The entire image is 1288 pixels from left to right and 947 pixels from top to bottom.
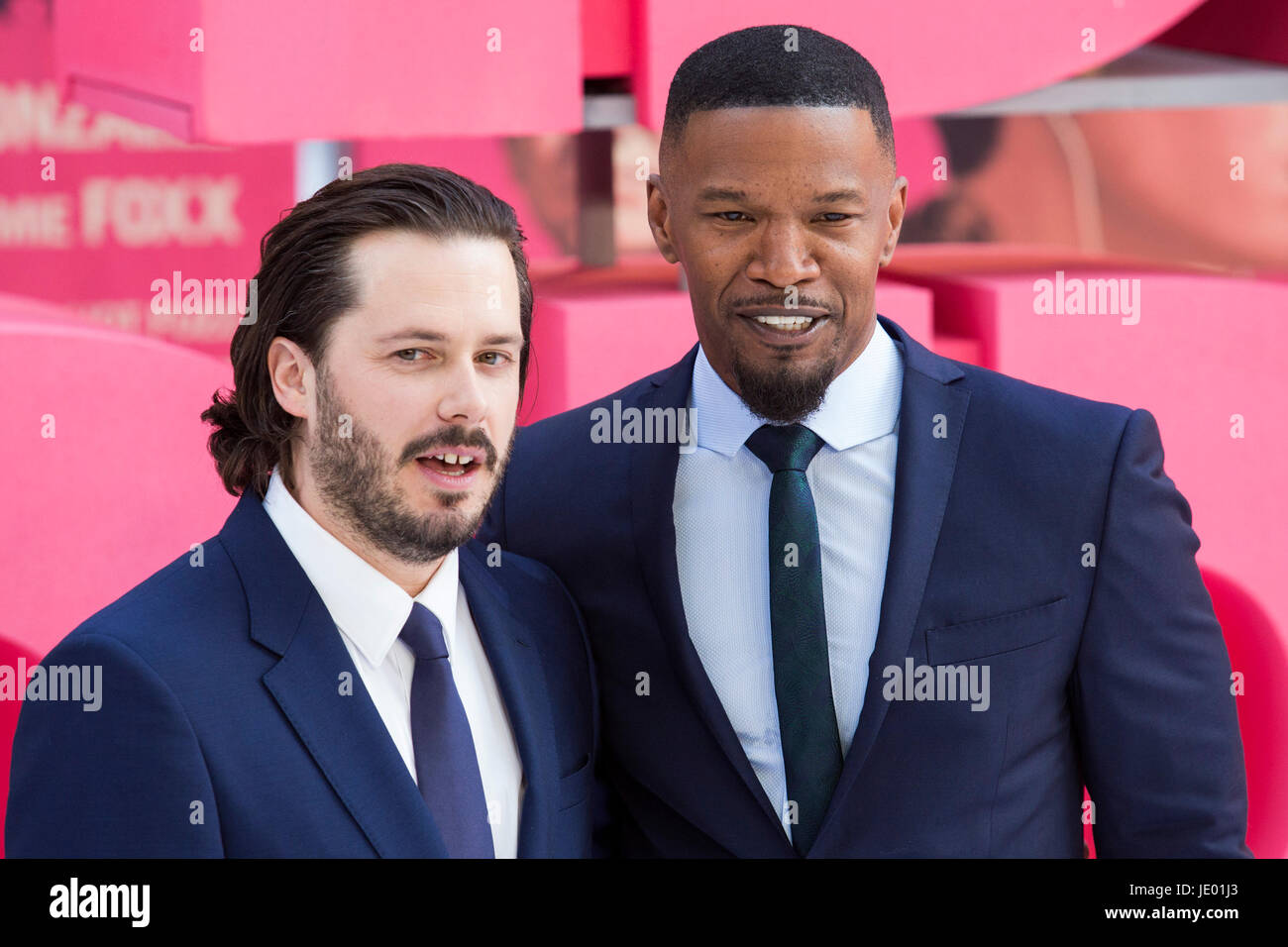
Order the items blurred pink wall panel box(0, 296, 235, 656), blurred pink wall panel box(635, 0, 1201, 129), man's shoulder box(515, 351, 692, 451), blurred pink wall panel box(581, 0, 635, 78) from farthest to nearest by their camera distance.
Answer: blurred pink wall panel box(581, 0, 635, 78), blurred pink wall panel box(635, 0, 1201, 129), blurred pink wall panel box(0, 296, 235, 656), man's shoulder box(515, 351, 692, 451)

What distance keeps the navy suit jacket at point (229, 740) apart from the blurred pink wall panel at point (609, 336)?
5.33 feet

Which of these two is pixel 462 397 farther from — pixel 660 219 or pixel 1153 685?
pixel 1153 685

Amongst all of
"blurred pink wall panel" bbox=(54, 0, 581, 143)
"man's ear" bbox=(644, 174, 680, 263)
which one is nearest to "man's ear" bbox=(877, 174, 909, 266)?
"man's ear" bbox=(644, 174, 680, 263)

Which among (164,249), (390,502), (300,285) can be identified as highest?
(164,249)

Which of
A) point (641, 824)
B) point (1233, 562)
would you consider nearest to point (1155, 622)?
point (641, 824)

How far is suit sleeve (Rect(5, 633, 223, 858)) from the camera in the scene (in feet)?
5.91

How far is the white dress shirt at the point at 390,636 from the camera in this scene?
205 centimetres

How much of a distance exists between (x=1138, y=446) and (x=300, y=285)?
134 cm

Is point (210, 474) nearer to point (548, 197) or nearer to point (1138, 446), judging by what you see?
point (1138, 446)

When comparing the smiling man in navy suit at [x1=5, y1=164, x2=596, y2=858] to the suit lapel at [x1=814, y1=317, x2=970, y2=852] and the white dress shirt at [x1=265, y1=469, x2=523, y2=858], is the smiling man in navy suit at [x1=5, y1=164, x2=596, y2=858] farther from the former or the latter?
the suit lapel at [x1=814, y1=317, x2=970, y2=852]

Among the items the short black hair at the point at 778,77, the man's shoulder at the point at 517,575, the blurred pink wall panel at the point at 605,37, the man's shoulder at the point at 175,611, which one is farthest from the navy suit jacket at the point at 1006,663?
the blurred pink wall panel at the point at 605,37

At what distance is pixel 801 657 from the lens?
2.24 metres
